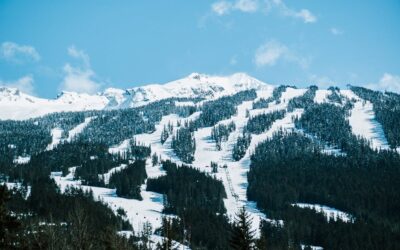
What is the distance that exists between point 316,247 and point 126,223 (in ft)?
248

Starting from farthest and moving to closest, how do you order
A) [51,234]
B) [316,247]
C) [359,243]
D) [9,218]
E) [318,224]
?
[318,224]
[316,247]
[359,243]
[51,234]
[9,218]

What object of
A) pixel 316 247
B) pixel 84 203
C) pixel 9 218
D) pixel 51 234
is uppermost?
pixel 9 218

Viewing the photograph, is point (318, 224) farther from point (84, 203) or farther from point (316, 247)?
point (84, 203)

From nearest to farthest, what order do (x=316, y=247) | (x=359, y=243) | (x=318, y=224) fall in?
(x=359, y=243) → (x=316, y=247) → (x=318, y=224)

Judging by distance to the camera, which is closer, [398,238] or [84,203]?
[398,238]

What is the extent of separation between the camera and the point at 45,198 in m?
184

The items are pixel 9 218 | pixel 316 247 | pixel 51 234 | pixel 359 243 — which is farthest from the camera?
pixel 316 247

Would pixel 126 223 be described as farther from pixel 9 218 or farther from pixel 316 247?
pixel 9 218

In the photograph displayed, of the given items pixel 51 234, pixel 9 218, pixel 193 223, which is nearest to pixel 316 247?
pixel 193 223

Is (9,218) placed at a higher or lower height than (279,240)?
higher

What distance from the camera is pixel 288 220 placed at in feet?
643

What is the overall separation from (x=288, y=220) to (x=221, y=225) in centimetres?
3355

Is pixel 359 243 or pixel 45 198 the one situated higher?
pixel 45 198


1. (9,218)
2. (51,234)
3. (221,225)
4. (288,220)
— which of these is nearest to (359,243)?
(288,220)
